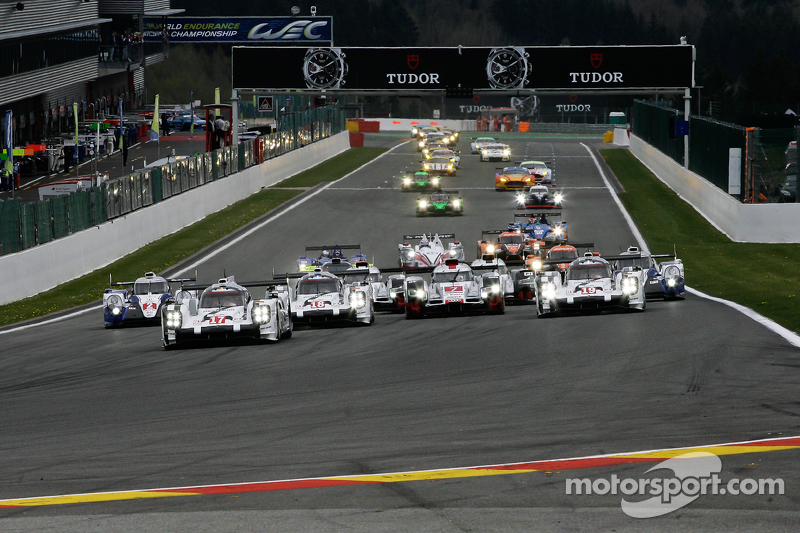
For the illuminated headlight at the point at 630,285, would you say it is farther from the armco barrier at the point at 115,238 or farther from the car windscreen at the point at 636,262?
the armco barrier at the point at 115,238

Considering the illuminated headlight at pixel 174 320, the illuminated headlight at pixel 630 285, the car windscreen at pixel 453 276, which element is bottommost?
the illuminated headlight at pixel 174 320

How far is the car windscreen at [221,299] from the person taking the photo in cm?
2230

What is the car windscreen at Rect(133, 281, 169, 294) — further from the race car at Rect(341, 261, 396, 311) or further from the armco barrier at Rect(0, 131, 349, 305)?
the armco barrier at Rect(0, 131, 349, 305)

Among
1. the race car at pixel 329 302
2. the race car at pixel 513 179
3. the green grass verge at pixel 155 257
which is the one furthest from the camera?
the race car at pixel 513 179

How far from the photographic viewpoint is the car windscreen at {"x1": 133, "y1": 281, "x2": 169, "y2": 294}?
86.5ft

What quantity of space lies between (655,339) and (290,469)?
9.41 metres

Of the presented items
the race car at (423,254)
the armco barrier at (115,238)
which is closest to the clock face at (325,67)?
the armco barrier at (115,238)

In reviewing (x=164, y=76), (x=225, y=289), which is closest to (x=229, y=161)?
(x=225, y=289)

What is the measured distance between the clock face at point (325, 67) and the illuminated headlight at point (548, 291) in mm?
36023

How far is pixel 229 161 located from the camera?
5375cm

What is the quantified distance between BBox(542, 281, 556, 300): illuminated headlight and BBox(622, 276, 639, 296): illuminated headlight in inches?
58.0

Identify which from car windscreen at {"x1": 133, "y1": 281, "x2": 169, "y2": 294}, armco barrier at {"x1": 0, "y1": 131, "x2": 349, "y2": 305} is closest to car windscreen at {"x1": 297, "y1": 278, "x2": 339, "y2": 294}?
car windscreen at {"x1": 133, "y1": 281, "x2": 169, "y2": 294}

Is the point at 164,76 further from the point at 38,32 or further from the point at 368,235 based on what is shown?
the point at 368,235

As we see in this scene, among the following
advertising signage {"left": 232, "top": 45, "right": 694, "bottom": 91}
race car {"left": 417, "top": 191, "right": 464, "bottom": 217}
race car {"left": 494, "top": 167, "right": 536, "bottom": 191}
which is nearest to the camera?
race car {"left": 417, "top": 191, "right": 464, "bottom": 217}
